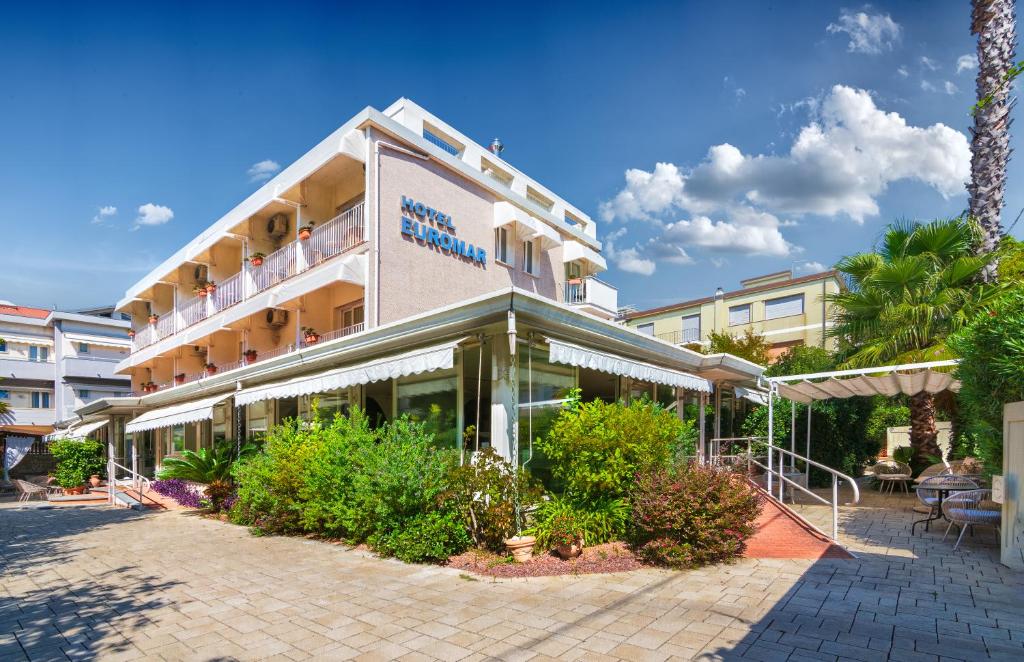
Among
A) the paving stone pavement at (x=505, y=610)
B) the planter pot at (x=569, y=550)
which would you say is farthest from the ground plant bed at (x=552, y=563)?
the paving stone pavement at (x=505, y=610)

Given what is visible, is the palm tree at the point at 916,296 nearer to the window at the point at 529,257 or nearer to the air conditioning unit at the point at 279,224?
the window at the point at 529,257

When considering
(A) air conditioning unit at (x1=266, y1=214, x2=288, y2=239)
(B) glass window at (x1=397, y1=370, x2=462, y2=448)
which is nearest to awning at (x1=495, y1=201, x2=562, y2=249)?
(A) air conditioning unit at (x1=266, y1=214, x2=288, y2=239)

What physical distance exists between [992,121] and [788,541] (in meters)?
13.9

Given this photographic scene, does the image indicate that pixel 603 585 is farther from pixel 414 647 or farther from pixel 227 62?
pixel 227 62

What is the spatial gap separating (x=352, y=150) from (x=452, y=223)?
3780 millimetres

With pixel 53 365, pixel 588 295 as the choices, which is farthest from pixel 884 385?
pixel 53 365

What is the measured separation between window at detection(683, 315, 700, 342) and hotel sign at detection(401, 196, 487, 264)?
30.4m

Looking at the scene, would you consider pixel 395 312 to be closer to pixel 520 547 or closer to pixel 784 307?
pixel 520 547

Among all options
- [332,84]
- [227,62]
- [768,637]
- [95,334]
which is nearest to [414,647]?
[768,637]

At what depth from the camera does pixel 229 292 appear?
22.1 m

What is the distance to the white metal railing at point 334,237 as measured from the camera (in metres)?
16.2

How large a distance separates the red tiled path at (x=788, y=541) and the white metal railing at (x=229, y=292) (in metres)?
18.4

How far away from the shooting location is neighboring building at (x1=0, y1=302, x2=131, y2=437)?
37.5m

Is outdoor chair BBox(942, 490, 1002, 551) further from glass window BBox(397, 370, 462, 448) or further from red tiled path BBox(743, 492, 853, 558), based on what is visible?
glass window BBox(397, 370, 462, 448)
